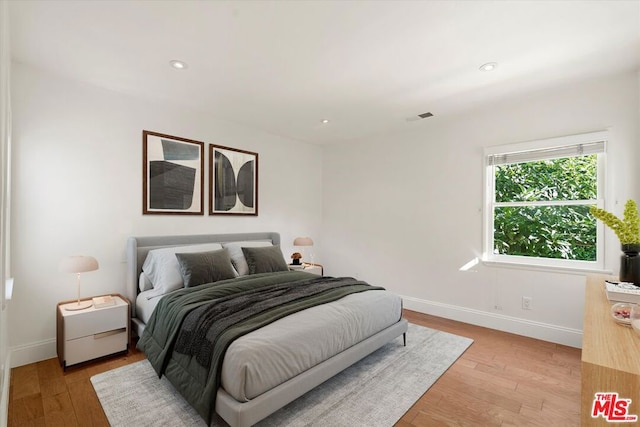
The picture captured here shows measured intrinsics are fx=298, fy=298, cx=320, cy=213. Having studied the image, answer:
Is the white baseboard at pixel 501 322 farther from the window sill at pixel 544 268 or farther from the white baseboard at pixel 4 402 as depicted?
the white baseboard at pixel 4 402

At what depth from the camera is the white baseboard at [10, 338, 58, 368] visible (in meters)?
2.57

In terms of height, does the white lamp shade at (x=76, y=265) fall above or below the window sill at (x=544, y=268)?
above

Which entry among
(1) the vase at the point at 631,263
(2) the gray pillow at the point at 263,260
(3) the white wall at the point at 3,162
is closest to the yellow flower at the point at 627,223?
(1) the vase at the point at 631,263

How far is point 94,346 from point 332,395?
83.9 inches

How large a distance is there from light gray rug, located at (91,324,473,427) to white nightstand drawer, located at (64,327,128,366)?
273 mm

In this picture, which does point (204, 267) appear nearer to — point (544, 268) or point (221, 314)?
point (221, 314)

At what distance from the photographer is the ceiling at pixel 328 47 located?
1.93 metres

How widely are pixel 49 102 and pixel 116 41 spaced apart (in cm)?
113

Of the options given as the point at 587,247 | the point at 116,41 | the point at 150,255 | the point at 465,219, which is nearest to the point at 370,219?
the point at 465,219

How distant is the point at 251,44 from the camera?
2.28m

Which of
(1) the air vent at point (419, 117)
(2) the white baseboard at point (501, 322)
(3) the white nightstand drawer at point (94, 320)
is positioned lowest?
(2) the white baseboard at point (501, 322)

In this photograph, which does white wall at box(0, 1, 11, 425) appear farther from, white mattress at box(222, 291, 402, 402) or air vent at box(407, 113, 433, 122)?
air vent at box(407, 113, 433, 122)

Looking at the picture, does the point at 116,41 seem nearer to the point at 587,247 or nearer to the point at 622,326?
the point at 622,326

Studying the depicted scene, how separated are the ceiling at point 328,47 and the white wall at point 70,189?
0.24m
